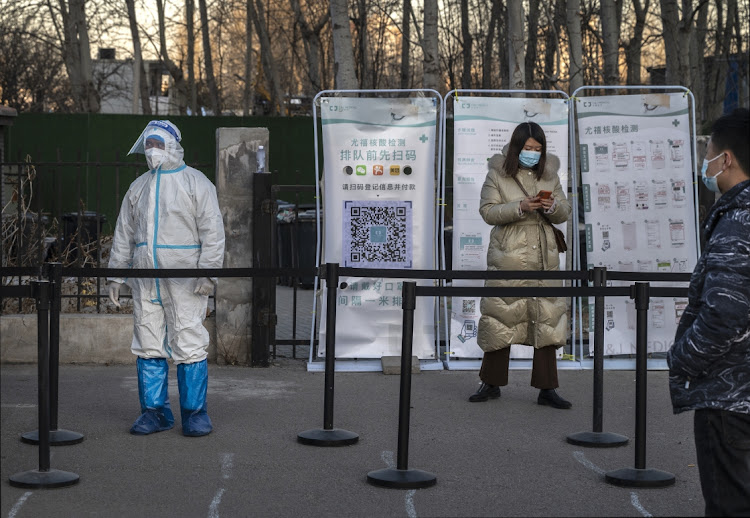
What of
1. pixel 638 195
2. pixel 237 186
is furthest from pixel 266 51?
pixel 638 195

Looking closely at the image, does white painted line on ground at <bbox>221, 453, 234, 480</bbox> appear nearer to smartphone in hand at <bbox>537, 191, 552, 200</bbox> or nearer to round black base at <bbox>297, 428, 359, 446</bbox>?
round black base at <bbox>297, 428, 359, 446</bbox>

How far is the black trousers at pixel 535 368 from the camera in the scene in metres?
8.23

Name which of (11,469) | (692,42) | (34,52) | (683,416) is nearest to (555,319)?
(683,416)

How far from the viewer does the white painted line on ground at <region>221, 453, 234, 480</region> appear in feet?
20.1

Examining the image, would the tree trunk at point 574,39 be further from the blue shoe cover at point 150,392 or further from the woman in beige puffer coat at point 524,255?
the blue shoe cover at point 150,392

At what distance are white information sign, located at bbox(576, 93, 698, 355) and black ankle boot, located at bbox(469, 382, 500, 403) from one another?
1938mm

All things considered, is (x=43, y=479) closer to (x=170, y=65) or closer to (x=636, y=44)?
(x=636, y=44)

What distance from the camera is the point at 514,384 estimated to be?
929cm

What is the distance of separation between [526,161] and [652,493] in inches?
123

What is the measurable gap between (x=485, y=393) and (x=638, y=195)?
2754 mm

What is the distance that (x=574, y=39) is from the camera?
1681cm

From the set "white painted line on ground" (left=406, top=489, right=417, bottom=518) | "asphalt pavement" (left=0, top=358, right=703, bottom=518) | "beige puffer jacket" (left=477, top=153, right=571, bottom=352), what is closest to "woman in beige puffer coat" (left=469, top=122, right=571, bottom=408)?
"beige puffer jacket" (left=477, top=153, right=571, bottom=352)

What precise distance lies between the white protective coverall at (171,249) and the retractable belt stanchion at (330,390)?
0.82m

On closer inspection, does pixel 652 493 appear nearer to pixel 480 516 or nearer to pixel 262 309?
pixel 480 516
